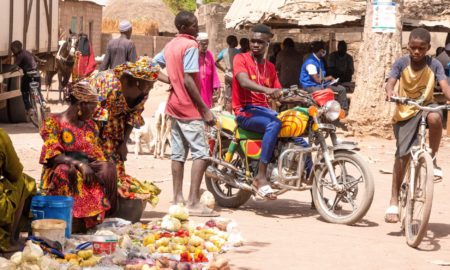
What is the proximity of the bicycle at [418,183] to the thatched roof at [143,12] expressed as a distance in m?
37.9

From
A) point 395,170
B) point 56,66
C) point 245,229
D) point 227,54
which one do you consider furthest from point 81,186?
point 56,66

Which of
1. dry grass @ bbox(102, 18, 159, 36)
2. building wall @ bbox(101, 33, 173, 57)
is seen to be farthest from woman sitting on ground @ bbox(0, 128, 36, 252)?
dry grass @ bbox(102, 18, 159, 36)

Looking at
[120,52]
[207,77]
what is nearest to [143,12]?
[120,52]

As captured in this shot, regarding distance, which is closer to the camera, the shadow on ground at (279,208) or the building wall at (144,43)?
the shadow on ground at (279,208)

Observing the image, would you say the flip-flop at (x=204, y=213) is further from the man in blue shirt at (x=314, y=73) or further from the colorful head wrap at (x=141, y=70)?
the man in blue shirt at (x=314, y=73)

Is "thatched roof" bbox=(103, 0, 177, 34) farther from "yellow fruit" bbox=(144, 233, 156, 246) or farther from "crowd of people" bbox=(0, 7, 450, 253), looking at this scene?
"yellow fruit" bbox=(144, 233, 156, 246)

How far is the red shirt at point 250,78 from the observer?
27.3 ft

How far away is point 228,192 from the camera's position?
29.6 feet

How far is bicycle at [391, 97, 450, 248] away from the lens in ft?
22.7

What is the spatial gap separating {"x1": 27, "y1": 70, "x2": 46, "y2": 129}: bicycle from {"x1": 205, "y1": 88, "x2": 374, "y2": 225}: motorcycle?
23.2 feet

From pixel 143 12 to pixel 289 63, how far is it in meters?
27.4

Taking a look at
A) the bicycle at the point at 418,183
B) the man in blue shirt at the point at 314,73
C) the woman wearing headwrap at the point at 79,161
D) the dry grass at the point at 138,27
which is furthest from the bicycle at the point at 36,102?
the dry grass at the point at 138,27

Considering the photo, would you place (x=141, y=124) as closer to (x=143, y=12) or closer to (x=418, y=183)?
(x=418, y=183)

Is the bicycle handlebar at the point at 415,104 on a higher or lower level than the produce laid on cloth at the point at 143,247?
higher
